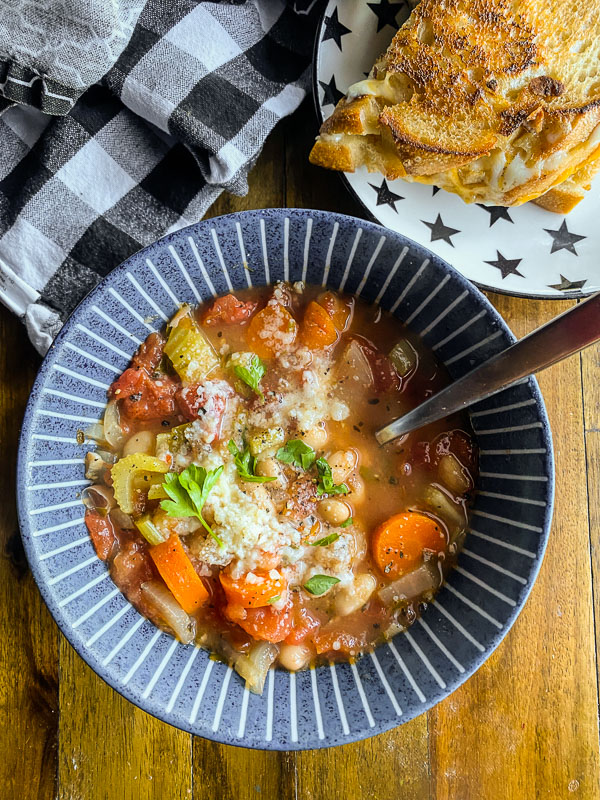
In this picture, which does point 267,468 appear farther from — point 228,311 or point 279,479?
point 228,311

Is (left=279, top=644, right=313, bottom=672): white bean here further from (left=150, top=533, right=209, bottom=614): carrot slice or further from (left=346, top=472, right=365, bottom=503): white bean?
(left=346, top=472, right=365, bottom=503): white bean

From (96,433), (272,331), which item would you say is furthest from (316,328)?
(96,433)

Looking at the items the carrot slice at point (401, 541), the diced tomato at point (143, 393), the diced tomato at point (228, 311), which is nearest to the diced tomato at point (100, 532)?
the diced tomato at point (143, 393)

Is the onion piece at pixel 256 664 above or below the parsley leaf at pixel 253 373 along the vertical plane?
below

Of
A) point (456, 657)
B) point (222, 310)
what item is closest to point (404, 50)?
point (222, 310)

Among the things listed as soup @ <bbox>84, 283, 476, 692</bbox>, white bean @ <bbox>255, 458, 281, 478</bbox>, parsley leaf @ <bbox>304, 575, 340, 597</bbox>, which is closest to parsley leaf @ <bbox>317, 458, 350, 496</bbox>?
soup @ <bbox>84, 283, 476, 692</bbox>

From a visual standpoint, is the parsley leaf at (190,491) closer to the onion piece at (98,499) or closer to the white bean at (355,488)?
the onion piece at (98,499)

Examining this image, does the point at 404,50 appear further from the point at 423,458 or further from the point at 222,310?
the point at 423,458
